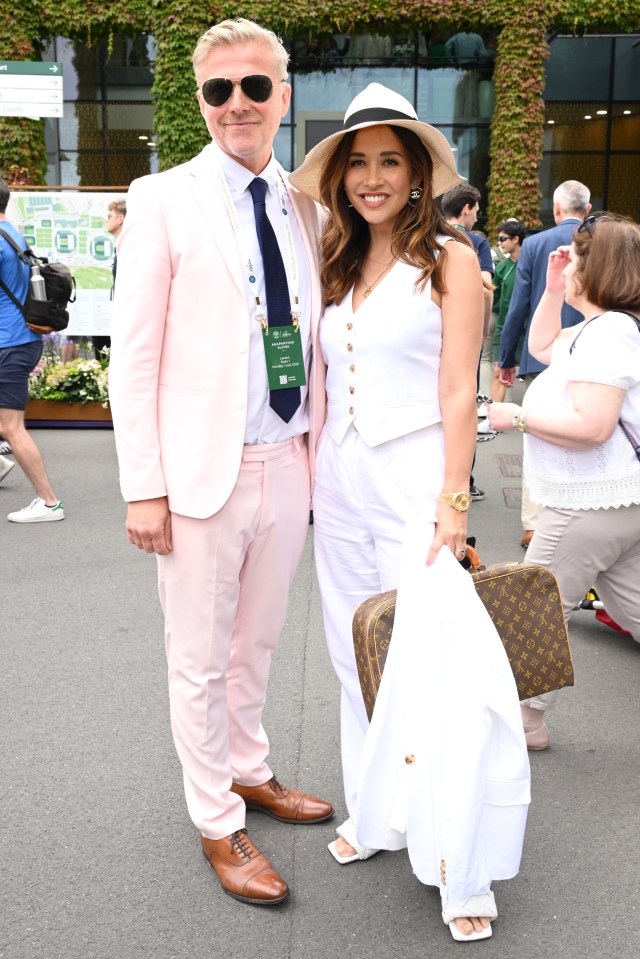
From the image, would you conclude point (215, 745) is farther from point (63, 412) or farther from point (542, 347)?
point (63, 412)

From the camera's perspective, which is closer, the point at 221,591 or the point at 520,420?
the point at 221,591

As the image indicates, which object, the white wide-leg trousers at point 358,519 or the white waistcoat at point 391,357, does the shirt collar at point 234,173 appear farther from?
the white wide-leg trousers at point 358,519

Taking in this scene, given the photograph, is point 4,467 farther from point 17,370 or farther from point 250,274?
point 250,274

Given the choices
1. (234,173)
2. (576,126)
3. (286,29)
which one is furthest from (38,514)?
(576,126)

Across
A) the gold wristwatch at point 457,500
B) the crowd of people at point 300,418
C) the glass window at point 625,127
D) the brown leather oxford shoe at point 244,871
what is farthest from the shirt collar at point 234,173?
the glass window at point 625,127

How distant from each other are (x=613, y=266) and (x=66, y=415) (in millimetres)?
7872

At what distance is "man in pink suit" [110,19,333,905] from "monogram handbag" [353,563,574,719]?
17.4 inches

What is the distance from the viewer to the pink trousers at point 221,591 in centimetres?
259

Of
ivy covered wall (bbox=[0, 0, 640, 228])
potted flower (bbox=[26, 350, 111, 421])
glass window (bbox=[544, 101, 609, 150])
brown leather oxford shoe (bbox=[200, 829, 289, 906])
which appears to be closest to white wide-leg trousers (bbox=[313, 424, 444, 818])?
brown leather oxford shoe (bbox=[200, 829, 289, 906])

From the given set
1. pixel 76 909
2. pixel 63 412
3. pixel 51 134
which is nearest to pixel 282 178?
pixel 76 909

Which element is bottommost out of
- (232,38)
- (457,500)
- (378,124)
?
(457,500)

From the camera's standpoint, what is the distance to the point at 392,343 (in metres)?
2.48

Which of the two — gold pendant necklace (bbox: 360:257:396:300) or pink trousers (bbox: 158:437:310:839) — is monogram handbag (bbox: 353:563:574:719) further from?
gold pendant necklace (bbox: 360:257:396:300)

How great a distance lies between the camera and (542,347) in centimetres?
406
